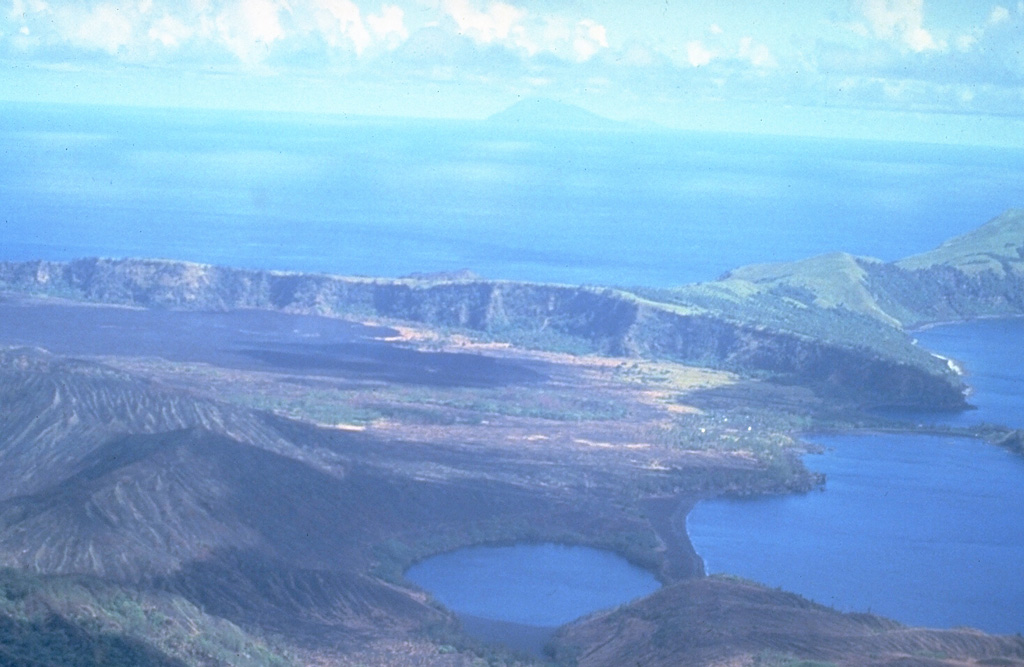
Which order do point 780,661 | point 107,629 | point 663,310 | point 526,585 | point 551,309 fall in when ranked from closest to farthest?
1. point 107,629
2. point 780,661
3. point 526,585
4. point 663,310
5. point 551,309

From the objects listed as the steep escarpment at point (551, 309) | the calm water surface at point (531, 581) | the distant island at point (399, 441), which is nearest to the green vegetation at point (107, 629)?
the distant island at point (399, 441)

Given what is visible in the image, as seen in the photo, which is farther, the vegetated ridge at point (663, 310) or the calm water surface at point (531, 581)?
the vegetated ridge at point (663, 310)

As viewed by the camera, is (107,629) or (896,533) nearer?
(107,629)

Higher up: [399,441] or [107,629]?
[107,629]

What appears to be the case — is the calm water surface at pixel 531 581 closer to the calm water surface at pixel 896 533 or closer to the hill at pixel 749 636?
the hill at pixel 749 636

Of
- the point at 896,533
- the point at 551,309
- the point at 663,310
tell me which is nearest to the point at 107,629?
the point at 896,533

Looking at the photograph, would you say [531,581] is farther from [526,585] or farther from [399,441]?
[399,441]
